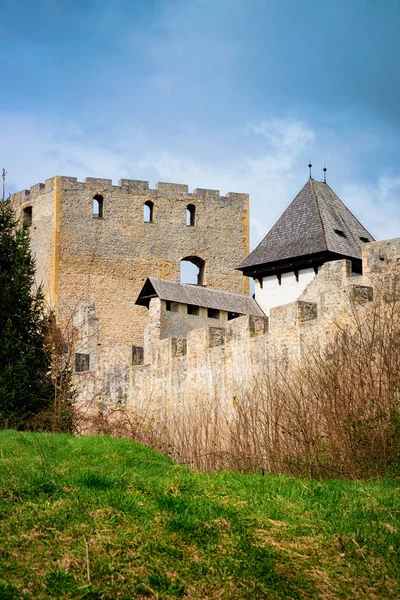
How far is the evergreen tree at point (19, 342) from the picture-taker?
1881 centimetres

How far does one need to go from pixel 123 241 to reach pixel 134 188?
7.34 ft

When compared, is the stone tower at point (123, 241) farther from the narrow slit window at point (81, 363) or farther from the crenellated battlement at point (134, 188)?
the narrow slit window at point (81, 363)

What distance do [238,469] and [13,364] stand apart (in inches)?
321

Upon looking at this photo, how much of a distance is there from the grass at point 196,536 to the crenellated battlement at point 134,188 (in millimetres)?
29525

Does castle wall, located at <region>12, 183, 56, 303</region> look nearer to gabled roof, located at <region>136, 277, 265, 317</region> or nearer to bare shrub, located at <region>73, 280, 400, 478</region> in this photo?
gabled roof, located at <region>136, 277, 265, 317</region>

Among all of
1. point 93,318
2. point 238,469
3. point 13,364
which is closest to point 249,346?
point 13,364

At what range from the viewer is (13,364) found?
62.9 ft

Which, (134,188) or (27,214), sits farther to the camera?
(27,214)

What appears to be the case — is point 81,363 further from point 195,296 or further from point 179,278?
point 179,278

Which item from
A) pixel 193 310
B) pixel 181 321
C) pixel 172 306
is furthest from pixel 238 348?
pixel 193 310

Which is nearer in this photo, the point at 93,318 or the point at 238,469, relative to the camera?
the point at 238,469

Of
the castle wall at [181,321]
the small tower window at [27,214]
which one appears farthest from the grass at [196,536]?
the small tower window at [27,214]

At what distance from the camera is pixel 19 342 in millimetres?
19312

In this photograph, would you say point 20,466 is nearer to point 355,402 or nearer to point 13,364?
point 355,402
